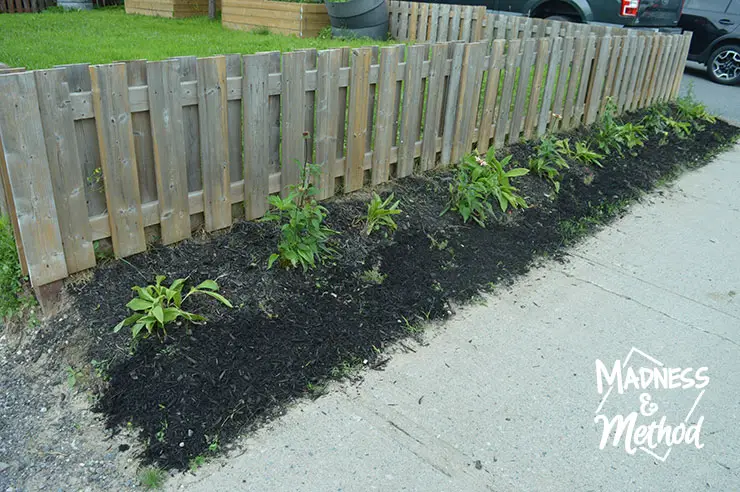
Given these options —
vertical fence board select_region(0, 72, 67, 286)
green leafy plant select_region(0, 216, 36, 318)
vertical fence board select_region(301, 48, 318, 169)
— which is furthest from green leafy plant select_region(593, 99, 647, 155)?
green leafy plant select_region(0, 216, 36, 318)

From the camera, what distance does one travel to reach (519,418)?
319 centimetres

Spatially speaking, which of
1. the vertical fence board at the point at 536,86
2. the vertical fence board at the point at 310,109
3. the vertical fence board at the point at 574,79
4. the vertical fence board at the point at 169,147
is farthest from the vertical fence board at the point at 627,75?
the vertical fence board at the point at 169,147

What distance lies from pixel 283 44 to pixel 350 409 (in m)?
7.68

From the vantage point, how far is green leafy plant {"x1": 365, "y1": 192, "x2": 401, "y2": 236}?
4531 mm

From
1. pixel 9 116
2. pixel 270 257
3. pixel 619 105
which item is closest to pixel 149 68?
pixel 9 116

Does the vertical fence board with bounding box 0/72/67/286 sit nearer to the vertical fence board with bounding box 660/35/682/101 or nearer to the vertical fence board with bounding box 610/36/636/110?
the vertical fence board with bounding box 610/36/636/110

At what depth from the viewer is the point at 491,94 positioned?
587 centimetres

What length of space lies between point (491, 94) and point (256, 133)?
2.64 m

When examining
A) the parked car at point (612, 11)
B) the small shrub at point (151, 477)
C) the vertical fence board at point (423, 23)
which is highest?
the parked car at point (612, 11)

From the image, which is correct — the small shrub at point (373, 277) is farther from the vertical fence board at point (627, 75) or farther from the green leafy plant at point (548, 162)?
the vertical fence board at point (627, 75)

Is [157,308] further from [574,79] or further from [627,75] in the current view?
[627,75]

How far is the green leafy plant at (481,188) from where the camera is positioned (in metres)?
5.06

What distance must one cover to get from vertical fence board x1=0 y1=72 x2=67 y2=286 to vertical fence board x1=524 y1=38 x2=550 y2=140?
15.3ft

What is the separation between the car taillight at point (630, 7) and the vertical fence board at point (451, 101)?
669cm
